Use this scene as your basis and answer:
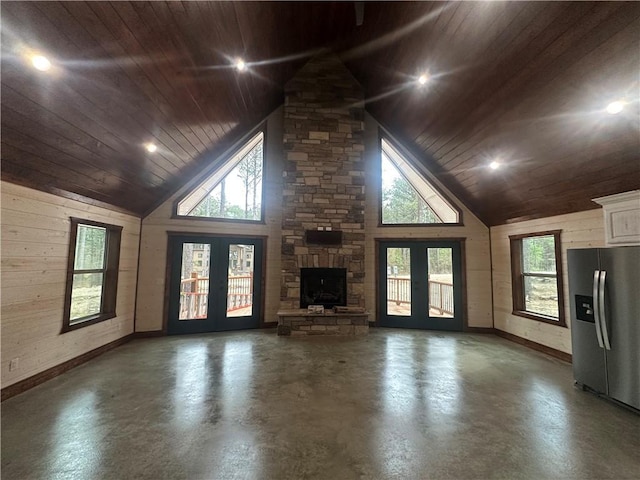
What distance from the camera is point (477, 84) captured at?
3727 mm

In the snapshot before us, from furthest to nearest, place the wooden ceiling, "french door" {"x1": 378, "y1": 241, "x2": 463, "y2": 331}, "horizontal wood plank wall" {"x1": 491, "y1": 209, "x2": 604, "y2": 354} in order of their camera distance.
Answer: "french door" {"x1": 378, "y1": 241, "x2": 463, "y2": 331}
"horizontal wood plank wall" {"x1": 491, "y1": 209, "x2": 604, "y2": 354}
the wooden ceiling

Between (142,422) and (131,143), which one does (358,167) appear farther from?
(142,422)

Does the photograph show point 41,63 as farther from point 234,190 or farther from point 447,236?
point 447,236

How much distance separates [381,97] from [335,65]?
164 cm

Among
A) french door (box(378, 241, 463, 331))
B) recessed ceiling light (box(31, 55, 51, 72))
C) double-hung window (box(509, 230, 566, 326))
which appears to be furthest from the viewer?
french door (box(378, 241, 463, 331))

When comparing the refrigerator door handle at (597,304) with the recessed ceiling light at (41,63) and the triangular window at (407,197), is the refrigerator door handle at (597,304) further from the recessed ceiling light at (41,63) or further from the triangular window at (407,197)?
the recessed ceiling light at (41,63)

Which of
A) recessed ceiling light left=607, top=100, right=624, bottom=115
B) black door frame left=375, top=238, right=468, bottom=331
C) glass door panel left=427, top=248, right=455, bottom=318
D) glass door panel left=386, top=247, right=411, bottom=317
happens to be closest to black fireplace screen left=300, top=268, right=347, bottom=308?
black door frame left=375, top=238, right=468, bottom=331

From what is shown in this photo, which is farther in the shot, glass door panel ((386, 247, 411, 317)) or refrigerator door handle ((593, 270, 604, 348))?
glass door panel ((386, 247, 411, 317))

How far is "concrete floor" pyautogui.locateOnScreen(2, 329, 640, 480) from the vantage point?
2105mm

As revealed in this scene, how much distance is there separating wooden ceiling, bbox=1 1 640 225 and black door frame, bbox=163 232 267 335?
0.99 m

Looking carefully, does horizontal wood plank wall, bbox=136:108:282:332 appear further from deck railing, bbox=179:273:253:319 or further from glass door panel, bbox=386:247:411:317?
glass door panel, bbox=386:247:411:317

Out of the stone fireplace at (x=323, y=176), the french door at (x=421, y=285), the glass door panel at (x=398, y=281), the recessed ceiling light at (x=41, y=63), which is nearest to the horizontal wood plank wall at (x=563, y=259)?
the french door at (x=421, y=285)

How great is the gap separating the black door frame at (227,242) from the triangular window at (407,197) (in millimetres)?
3085

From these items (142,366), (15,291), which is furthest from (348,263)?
(15,291)
